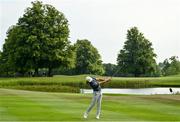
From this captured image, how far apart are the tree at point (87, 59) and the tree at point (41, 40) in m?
37.7

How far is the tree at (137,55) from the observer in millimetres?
116812

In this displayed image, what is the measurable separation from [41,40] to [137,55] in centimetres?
3490

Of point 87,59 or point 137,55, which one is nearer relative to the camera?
point 137,55

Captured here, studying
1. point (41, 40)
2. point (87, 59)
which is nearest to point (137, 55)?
point (87, 59)

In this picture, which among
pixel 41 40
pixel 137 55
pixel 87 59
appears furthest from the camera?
pixel 87 59

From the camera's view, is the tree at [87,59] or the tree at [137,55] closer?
the tree at [137,55]

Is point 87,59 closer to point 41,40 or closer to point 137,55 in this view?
point 137,55

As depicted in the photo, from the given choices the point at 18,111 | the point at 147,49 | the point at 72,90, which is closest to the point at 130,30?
the point at 147,49

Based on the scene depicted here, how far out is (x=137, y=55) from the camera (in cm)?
11781

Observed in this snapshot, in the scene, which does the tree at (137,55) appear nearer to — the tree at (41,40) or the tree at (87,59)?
the tree at (87,59)

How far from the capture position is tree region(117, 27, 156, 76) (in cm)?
11681

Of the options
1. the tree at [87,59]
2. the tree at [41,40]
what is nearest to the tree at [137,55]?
the tree at [87,59]

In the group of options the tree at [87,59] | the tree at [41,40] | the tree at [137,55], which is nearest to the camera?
the tree at [41,40]

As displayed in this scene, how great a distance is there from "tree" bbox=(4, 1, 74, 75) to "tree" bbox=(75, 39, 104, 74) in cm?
3772
